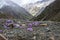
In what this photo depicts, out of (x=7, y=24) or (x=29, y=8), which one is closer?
(x=7, y=24)

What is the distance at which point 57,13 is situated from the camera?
4879 mm

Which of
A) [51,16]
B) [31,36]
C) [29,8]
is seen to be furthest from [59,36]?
[29,8]

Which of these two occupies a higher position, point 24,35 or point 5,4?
point 5,4

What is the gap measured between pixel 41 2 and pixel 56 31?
914cm

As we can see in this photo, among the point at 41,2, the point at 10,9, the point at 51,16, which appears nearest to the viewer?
the point at 51,16

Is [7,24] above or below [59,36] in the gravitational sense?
above

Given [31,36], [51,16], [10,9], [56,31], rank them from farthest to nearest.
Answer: [10,9] < [51,16] < [56,31] < [31,36]

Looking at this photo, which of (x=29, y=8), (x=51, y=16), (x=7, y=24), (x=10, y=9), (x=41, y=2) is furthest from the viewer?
(x=41, y=2)

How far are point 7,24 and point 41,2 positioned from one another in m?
8.89

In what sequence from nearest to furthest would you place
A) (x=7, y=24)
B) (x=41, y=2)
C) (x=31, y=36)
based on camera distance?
(x=31, y=36)
(x=7, y=24)
(x=41, y=2)

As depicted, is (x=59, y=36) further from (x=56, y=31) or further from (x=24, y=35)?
(x=24, y=35)

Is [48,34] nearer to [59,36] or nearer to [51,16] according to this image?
[59,36]

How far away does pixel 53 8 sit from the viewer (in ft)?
16.9

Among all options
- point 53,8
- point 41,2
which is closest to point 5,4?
point 53,8
